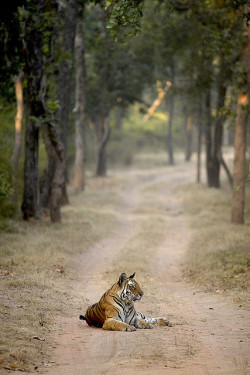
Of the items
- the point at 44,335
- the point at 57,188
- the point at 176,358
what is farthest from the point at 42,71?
the point at 176,358

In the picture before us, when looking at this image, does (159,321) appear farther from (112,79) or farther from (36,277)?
(112,79)

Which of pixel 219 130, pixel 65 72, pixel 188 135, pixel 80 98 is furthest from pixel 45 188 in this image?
pixel 188 135

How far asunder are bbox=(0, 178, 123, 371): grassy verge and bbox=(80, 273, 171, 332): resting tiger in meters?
Result: 0.74

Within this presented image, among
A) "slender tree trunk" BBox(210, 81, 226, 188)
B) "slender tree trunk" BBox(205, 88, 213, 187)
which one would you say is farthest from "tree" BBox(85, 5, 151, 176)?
"slender tree trunk" BBox(210, 81, 226, 188)

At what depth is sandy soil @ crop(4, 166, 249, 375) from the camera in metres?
6.40

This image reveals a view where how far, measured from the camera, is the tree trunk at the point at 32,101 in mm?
16359

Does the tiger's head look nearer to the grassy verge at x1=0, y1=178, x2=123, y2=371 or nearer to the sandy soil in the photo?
the sandy soil

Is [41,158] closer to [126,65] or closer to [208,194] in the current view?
[208,194]

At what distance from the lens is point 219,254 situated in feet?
44.9

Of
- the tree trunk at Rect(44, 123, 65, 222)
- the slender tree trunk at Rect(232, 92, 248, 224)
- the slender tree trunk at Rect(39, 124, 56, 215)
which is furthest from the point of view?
the slender tree trunk at Rect(39, 124, 56, 215)

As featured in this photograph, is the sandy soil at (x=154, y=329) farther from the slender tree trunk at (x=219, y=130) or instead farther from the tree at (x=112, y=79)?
the tree at (x=112, y=79)

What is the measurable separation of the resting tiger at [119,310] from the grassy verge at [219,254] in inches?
101

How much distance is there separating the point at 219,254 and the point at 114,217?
8.80m

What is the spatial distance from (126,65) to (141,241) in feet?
66.4
